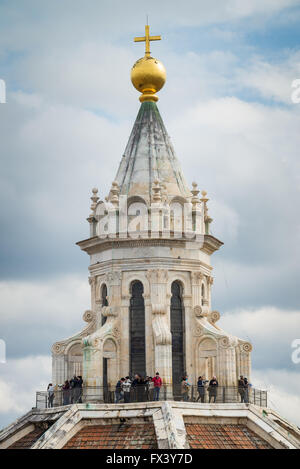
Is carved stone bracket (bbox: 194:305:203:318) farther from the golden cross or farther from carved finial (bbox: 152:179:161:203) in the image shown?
the golden cross

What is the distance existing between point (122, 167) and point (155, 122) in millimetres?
2758

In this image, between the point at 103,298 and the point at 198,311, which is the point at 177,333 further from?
the point at 103,298

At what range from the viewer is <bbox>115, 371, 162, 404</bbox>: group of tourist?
176 ft

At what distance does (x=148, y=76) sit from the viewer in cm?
5922

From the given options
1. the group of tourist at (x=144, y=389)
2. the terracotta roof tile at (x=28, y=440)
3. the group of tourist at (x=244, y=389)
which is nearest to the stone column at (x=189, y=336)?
the group of tourist at (x=144, y=389)

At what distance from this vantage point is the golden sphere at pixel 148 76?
2334 inches

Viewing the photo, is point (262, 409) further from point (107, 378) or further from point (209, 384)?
point (107, 378)

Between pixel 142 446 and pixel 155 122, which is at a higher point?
pixel 155 122

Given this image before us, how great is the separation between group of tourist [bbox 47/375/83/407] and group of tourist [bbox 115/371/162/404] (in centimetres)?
189

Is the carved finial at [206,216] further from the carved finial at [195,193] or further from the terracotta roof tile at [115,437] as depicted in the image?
the terracotta roof tile at [115,437]

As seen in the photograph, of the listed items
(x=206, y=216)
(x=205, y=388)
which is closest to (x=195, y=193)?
(x=206, y=216)

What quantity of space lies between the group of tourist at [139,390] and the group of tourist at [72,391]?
6.19ft

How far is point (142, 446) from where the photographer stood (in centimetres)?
5078
